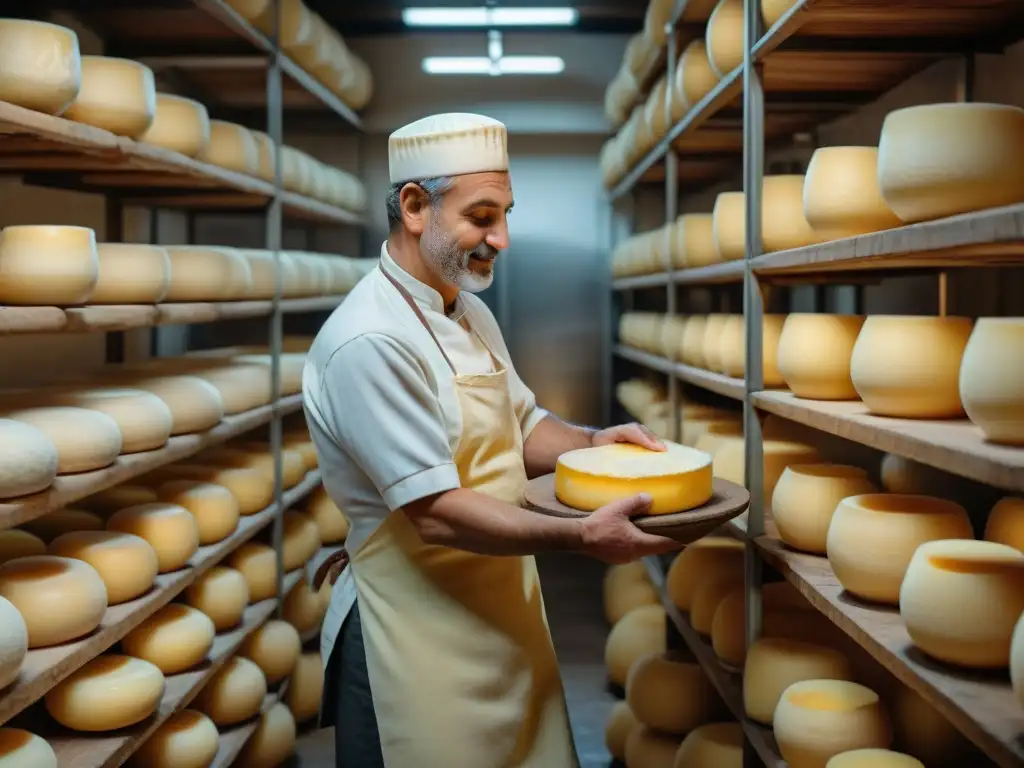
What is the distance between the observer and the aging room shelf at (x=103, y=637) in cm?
163

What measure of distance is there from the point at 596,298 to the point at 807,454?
3052 mm

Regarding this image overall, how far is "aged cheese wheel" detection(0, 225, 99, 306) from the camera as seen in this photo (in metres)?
1.81

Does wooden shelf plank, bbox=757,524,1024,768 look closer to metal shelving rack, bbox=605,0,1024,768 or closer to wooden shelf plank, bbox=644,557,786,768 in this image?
metal shelving rack, bbox=605,0,1024,768

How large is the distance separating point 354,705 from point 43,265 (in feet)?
3.09

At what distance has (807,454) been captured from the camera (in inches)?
87.0

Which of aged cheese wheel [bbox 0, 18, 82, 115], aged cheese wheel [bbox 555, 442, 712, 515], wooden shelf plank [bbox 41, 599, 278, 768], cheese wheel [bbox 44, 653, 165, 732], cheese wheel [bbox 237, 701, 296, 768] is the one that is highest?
aged cheese wheel [bbox 0, 18, 82, 115]

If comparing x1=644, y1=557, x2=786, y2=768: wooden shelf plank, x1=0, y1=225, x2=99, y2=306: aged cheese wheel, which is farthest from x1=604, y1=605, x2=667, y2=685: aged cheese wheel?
x1=0, y1=225, x2=99, y2=306: aged cheese wheel

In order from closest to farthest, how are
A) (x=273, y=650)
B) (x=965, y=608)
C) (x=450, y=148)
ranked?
(x=965, y=608)
(x=450, y=148)
(x=273, y=650)

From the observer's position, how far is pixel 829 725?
1.66 metres

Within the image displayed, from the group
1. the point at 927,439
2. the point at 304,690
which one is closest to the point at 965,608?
the point at 927,439

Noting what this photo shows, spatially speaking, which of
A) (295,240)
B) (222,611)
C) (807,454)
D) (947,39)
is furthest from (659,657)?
(295,240)

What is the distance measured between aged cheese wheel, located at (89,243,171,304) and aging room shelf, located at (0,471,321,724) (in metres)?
0.63

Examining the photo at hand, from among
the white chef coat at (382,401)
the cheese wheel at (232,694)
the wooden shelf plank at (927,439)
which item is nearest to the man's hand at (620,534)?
the white chef coat at (382,401)

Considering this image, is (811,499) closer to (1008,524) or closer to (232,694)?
(1008,524)
